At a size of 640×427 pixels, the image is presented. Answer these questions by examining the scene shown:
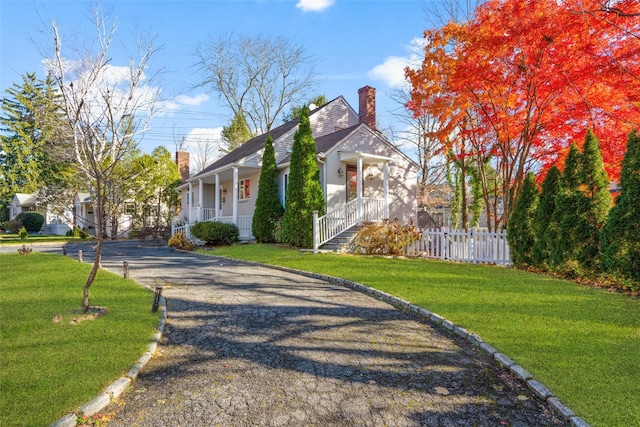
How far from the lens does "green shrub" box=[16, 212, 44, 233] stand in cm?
3431

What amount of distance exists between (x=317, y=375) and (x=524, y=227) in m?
8.24

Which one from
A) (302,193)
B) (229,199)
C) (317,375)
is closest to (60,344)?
(317,375)

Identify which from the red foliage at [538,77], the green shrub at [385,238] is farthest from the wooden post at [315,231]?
the red foliage at [538,77]

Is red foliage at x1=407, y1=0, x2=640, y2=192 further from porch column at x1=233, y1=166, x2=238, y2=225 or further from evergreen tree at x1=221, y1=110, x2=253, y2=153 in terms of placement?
evergreen tree at x1=221, y1=110, x2=253, y2=153

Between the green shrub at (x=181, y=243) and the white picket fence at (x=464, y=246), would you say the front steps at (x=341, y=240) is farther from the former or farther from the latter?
the green shrub at (x=181, y=243)

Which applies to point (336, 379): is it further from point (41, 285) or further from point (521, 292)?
point (41, 285)

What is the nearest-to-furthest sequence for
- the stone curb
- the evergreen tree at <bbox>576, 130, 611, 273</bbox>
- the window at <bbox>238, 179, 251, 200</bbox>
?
the stone curb
the evergreen tree at <bbox>576, 130, 611, 273</bbox>
the window at <bbox>238, 179, 251, 200</bbox>

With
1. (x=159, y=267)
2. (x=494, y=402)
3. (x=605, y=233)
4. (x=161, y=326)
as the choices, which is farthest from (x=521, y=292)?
(x=159, y=267)

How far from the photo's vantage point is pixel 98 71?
19.6ft

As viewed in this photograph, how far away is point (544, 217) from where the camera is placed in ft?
30.1

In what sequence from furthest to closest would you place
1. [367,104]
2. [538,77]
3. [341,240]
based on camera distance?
[367,104]
[341,240]
[538,77]

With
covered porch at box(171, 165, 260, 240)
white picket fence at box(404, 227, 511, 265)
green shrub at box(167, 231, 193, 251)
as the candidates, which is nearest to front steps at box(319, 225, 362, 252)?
white picket fence at box(404, 227, 511, 265)

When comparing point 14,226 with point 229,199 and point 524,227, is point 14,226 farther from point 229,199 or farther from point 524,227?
point 524,227

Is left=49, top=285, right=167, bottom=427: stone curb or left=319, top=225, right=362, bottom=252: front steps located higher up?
left=319, top=225, right=362, bottom=252: front steps
